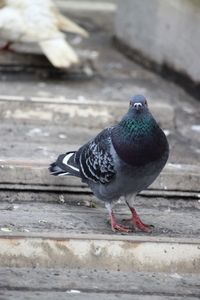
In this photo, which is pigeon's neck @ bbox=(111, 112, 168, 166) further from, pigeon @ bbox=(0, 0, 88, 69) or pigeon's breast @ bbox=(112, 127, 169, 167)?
pigeon @ bbox=(0, 0, 88, 69)

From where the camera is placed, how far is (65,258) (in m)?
4.77

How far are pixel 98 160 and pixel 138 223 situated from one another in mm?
458

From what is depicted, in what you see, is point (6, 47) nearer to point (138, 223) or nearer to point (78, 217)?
point (78, 217)

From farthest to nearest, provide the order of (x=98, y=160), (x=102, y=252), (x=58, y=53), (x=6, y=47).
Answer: (x=6, y=47)
(x=58, y=53)
(x=98, y=160)
(x=102, y=252)

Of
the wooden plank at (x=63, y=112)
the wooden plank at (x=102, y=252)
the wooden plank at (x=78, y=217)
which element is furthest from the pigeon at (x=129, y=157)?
the wooden plank at (x=63, y=112)

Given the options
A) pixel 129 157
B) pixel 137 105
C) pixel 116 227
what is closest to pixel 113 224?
pixel 116 227

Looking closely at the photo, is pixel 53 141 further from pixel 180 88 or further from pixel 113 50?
pixel 113 50

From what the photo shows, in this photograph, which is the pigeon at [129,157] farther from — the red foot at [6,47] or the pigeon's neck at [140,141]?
the red foot at [6,47]

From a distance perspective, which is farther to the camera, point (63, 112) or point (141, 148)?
point (63, 112)

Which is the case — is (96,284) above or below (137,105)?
below

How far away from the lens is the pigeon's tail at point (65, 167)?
5539 mm

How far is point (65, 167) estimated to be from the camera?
560 centimetres

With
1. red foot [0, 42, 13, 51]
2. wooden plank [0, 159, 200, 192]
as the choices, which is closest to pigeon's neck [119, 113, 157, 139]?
wooden plank [0, 159, 200, 192]

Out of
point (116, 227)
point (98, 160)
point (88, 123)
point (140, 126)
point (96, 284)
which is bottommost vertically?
point (88, 123)
